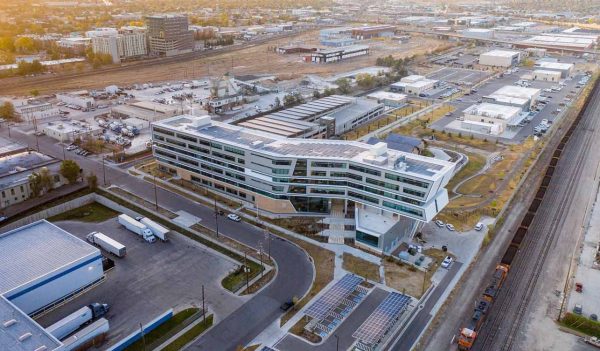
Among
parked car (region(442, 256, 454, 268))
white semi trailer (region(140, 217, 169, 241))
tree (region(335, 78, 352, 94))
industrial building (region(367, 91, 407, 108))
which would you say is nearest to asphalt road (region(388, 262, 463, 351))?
parked car (region(442, 256, 454, 268))

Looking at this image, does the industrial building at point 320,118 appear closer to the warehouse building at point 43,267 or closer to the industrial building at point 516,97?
the industrial building at point 516,97

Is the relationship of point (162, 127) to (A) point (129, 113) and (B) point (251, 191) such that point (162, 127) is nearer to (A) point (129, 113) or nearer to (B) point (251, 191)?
(B) point (251, 191)

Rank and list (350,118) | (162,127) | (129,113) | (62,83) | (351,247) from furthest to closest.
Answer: (62,83)
(129,113)
(350,118)
(162,127)
(351,247)

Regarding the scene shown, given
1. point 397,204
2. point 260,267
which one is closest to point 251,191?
point 260,267

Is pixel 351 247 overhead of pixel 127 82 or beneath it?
beneath

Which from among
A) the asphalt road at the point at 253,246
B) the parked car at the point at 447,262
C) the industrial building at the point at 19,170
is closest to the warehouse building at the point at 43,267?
the asphalt road at the point at 253,246

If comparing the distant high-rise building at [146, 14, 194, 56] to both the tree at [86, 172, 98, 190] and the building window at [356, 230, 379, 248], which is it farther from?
the building window at [356, 230, 379, 248]

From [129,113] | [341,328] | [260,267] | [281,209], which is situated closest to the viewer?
[341,328]
